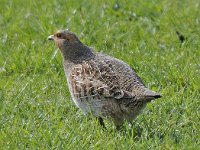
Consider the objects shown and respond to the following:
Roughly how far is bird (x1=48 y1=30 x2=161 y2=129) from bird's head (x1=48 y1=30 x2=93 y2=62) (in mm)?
169

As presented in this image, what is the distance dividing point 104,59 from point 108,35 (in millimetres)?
2604

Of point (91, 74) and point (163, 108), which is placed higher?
point (91, 74)

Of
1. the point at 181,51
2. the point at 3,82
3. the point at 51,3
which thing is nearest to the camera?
the point at 3,82

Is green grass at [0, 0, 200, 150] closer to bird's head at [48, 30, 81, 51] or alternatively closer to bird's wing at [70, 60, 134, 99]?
bird's wing at [70, 60, 134, 99]

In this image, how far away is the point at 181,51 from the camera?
10.3 meters

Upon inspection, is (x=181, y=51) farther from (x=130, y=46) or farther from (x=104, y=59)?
(x=104, y=59)

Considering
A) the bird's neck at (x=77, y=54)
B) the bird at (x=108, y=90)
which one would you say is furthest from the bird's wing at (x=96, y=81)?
the bird's neck at (x=77, y=54)

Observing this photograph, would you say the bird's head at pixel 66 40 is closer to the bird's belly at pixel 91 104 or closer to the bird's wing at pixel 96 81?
the bird's wing at pixel 96 81

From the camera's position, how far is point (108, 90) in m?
7.57

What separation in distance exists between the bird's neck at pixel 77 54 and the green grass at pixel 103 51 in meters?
0.52

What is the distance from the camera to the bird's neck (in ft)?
27.6

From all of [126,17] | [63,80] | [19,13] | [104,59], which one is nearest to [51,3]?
[19,13]

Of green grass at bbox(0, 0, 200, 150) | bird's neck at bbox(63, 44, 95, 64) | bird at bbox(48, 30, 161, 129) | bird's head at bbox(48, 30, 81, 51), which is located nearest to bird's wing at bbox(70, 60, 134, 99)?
bird at bbox(48, 30, 161, 129)

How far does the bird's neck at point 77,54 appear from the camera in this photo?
27.6 feet
